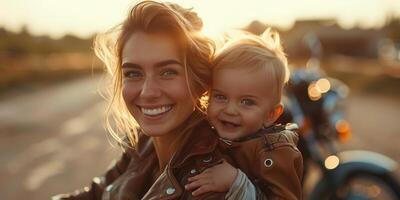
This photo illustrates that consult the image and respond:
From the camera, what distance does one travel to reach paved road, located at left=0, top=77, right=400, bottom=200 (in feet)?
24.2

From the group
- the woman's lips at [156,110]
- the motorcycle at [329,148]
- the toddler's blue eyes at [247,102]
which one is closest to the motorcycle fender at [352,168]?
the motorcycle at [329,148]

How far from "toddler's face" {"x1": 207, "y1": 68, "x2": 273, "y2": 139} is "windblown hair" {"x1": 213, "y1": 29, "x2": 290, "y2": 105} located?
0.02m

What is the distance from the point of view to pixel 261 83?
205 centimetres

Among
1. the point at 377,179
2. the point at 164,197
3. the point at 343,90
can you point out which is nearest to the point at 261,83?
the point at 164,197

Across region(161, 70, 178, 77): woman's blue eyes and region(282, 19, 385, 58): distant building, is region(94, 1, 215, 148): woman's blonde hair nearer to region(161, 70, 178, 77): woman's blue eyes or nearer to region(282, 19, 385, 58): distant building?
region(161, 70, 178, 77): woman's blue eyes

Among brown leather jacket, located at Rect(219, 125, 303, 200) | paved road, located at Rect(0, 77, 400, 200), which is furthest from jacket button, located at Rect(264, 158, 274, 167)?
paved road, located at Rect(0, 77, 400, 200)

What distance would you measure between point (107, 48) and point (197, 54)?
424mm

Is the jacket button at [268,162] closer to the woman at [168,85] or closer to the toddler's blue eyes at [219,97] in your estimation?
the woman at [168,85]

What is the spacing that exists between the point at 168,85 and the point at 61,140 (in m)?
8.67

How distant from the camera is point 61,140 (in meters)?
10.4

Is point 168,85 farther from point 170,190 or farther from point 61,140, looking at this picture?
point 61,140

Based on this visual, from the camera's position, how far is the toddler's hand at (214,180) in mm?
1838

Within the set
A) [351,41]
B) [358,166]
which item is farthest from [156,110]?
[351,41]

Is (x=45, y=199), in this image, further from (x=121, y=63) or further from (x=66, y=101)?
(x=66, y=101)
